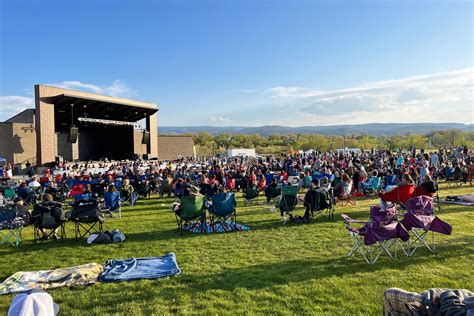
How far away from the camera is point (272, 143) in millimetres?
73688

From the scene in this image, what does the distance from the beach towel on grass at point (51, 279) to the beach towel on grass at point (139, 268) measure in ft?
0.61

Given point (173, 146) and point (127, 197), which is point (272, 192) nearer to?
point (127, 197)

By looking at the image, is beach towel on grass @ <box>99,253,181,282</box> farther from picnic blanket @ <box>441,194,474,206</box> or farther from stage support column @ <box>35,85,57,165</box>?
stage support column @ <box>35,85,57,165</box>

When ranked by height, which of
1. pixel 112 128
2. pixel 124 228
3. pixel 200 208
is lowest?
pixel 124 228

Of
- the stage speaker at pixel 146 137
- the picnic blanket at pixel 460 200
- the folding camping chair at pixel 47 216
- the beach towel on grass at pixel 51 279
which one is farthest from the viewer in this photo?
the stage speaker at pixel 146 137

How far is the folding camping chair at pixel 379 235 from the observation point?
5.28 metres

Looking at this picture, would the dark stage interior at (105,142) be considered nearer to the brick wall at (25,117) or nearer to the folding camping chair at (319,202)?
the brick wall at (25,117)

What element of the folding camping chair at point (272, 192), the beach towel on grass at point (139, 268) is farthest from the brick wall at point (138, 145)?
the beach towel on grass at point (139, 268)

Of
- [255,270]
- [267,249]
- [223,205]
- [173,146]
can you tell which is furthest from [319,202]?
[173,146]

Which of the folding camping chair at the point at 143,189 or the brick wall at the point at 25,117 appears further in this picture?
the brick wall at the point at 25,117

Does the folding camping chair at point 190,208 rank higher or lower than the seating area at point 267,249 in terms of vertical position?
higher

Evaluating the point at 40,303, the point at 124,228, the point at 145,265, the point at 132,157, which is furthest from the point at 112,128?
the point at 40,303

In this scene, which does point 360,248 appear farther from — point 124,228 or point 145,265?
point 124,228

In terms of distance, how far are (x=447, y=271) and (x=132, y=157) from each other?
1398 inches
